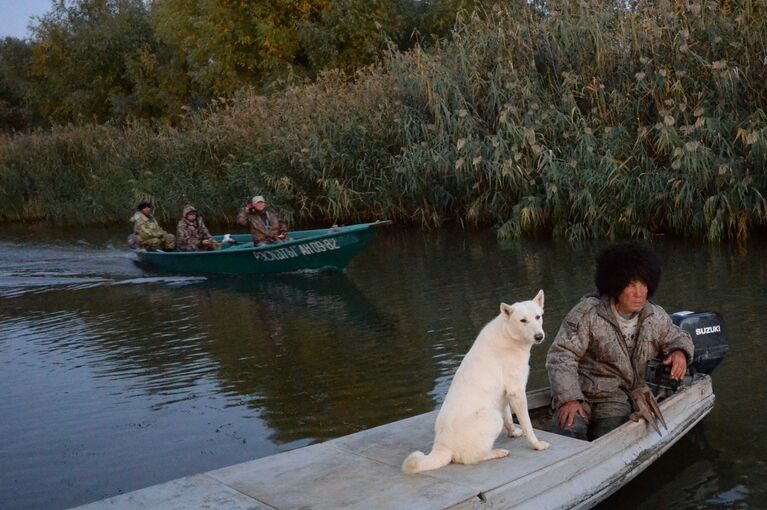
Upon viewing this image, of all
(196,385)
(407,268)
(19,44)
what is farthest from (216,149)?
(19,44)

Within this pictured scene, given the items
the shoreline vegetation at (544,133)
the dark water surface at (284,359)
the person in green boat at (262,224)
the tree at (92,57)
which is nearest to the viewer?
the dark water surface at (284,359)

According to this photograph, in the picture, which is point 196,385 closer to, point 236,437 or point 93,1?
point 236,437

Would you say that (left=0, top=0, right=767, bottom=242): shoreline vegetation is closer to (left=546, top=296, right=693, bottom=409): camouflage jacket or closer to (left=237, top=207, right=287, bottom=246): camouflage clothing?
(left=237, top=207, right=287, bottom=246): camouflage clothing

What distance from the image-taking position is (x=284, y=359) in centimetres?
1117

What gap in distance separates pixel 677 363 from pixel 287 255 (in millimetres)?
11602

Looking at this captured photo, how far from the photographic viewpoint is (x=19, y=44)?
58.3 metres

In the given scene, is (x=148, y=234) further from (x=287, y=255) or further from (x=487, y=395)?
(x=487, y=395)

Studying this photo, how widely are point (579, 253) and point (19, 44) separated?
50.9m

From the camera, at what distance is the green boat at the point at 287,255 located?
1675cm

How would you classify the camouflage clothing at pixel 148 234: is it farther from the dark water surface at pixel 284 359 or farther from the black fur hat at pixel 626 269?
the black fur hat at pixel 626 269

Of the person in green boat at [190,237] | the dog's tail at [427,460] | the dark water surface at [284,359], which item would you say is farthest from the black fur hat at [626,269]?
the person in green boat at [190,237]

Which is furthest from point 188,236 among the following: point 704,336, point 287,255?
point 704,336

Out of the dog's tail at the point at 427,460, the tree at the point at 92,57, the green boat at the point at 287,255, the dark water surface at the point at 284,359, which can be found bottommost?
the dark water surface at the point at 284,359

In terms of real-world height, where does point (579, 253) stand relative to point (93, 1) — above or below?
below
